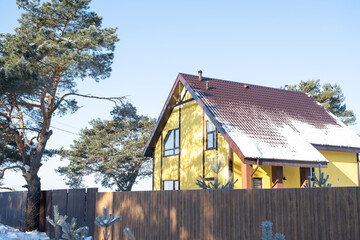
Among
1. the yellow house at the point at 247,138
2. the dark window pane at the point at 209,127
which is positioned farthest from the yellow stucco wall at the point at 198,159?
the dark window pane at the point at 209,127

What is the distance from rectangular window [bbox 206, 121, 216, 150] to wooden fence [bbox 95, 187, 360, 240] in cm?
642

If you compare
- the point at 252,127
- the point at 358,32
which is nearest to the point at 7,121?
the point at 252,127

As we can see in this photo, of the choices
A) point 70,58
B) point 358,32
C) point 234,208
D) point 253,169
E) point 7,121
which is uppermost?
point 358,32

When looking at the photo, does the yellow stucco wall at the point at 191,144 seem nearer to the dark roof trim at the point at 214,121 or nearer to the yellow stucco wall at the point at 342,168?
the dark roof trim at the point at 214,121

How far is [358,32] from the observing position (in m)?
20.8

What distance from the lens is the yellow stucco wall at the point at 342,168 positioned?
1884 cm

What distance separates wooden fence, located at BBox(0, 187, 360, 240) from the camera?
21.7 ft

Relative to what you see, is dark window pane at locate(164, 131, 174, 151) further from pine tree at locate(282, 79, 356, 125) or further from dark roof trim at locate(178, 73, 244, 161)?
pine tree at locate(282, 79, 356, 125)

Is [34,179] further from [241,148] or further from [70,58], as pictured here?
[241,148]

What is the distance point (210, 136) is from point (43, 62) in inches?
362

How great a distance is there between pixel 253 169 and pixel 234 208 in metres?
7.32

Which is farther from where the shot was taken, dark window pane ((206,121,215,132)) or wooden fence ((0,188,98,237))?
dark window pane ((206,121,215,132))

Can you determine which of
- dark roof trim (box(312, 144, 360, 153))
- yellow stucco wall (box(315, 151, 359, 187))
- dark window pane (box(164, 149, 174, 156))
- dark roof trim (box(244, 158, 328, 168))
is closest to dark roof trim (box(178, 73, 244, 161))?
dark roof trim (box(244, 158, 328, 168))

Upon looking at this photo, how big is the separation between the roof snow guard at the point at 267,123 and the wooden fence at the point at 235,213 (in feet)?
16.5
